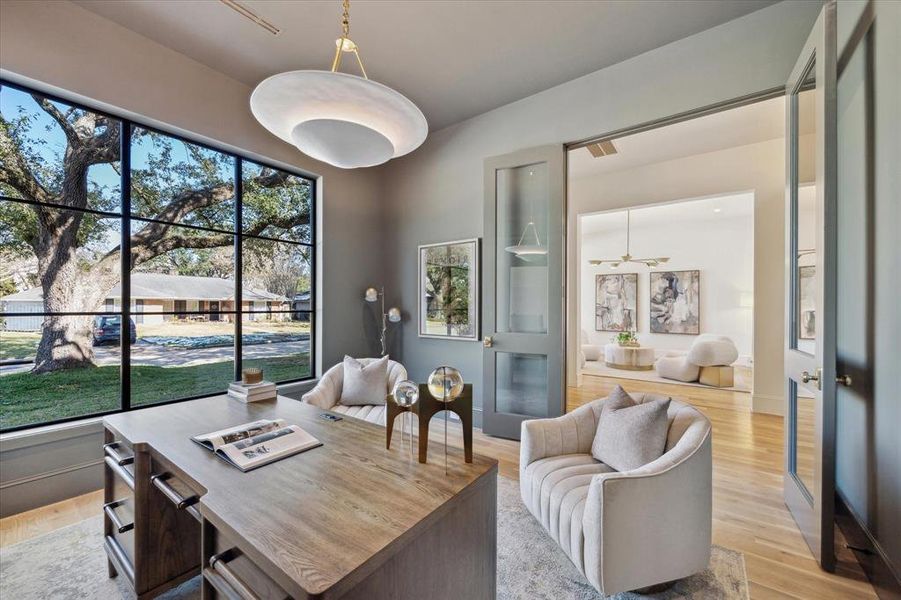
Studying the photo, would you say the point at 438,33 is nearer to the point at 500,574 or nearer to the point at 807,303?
the point at 807,303

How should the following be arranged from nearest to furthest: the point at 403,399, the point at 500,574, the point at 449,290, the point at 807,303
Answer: the point at 403,399 → the point at 500,574 → the point at 807,303 → the point at 449,290

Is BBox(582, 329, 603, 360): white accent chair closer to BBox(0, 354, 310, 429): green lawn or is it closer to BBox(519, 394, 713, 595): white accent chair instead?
BBox(519, 394, 713, 595): white accent chair

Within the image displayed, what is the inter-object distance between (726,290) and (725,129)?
16.6 ft

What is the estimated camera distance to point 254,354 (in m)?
3.70

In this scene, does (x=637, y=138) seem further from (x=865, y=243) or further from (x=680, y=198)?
(x=865, y=243)

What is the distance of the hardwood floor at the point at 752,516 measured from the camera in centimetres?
173

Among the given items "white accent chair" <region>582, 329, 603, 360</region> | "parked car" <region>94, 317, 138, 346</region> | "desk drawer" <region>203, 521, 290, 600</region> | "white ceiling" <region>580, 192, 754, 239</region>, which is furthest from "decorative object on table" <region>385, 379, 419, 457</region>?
"white accent chair" <region>582, 329, 603, 360</region>

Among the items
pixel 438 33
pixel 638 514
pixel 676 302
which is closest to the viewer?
pixel 638 514

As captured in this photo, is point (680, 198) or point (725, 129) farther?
point (680, 198)

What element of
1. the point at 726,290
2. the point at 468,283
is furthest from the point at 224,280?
the point at 726,290

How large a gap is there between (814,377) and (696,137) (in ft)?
11.3

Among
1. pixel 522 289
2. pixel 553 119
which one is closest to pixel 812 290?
pixel 522 289

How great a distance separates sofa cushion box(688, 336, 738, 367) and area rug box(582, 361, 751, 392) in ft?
1.25

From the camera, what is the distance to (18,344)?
96.9 inches
